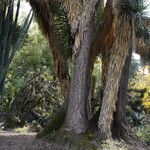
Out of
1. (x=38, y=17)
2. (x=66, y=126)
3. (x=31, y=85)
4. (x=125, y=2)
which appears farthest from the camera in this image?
(x=31, y=85)

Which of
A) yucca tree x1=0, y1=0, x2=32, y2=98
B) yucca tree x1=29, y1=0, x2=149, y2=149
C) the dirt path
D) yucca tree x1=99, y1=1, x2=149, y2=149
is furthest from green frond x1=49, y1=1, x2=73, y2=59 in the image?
the dirt path

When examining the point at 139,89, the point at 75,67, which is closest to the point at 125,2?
the point at 75,67

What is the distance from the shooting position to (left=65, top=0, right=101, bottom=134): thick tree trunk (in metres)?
11.6

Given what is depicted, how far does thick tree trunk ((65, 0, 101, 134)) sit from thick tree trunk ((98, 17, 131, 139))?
0.63 m

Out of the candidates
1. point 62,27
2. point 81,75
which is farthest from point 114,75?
point 62,27

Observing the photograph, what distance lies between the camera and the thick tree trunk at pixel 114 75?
1095 centimetres

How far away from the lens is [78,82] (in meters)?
11.7

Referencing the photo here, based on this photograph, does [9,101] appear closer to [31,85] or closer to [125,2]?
[31,85]

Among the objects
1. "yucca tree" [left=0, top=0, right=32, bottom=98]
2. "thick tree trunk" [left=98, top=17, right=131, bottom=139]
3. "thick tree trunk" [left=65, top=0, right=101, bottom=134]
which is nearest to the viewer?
"thick tree trunk" [left=98, top=17, right=131, bottom=139]

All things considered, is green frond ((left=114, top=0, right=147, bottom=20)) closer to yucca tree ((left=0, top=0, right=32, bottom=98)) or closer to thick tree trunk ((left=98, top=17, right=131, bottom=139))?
thick tree trunk ((left=98, top=17, right=131, bottom=139))

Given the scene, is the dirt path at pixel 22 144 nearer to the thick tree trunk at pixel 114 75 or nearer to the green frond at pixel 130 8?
the thick tree trunk at pixel 114 75

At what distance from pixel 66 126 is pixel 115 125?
1459 mm

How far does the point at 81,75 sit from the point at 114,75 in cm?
104

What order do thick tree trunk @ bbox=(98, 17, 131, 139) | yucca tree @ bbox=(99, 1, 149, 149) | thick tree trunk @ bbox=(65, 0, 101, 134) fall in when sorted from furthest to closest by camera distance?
thick tree trunk @ bbox=(65, 0, 101, 134) → thick tree trunk @ bbox=(98, 17, 131, 139) → yucca tree @ bbox=(99, 1, 149, 149)
